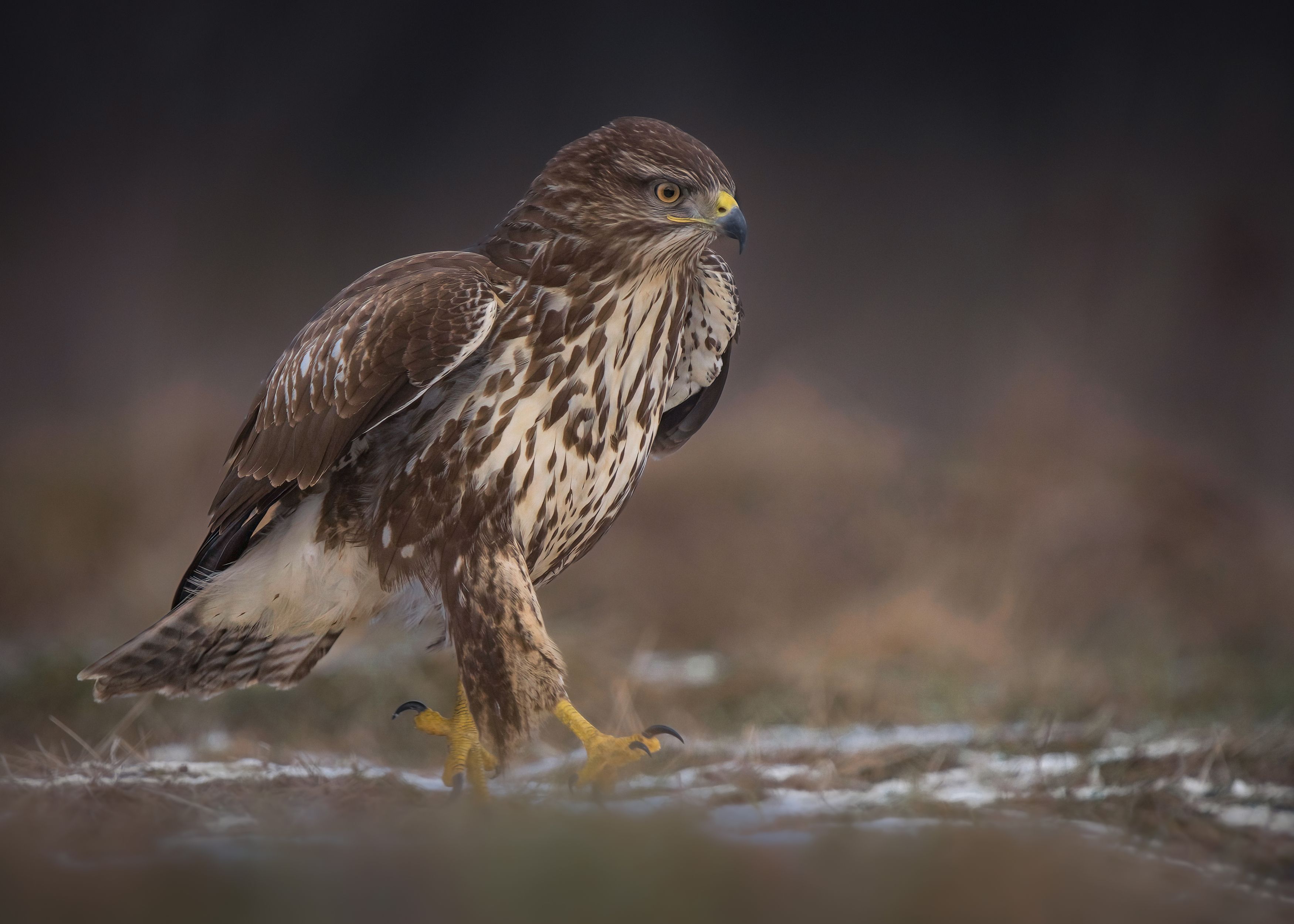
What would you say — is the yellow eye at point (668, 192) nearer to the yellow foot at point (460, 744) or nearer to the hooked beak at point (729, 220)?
the hooked beak at point (729, 220)

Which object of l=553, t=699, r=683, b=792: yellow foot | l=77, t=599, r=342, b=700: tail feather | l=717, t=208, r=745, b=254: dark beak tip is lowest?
l=553, t=699, r=683, b=792: yellow foot

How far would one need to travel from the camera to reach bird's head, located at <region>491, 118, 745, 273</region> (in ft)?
5.60

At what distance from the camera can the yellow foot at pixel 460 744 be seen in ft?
5.74

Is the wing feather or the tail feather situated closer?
the wing feather

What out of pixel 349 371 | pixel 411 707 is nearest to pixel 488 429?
pixel 349 371

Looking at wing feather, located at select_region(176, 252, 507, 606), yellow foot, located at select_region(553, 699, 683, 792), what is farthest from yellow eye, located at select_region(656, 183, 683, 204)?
yellow foot, located at select_region(553, 699, 683, 792)

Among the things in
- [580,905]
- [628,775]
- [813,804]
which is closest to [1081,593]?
[813,804]

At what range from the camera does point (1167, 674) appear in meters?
3.74

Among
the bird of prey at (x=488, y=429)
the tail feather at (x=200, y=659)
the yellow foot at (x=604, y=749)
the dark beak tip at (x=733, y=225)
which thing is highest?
the dark beak tip at (x=733, y=225)

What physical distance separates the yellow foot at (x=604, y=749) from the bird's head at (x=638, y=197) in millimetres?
769

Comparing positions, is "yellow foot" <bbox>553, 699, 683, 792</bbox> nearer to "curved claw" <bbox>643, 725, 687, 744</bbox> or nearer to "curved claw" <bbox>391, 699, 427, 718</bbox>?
"curved claw" <bbox>643, 725, 687, 744</bbox>

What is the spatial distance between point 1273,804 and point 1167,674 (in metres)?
2.02

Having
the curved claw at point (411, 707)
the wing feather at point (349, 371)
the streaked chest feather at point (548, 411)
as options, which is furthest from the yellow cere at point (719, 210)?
the curved claw at point (411, 707)

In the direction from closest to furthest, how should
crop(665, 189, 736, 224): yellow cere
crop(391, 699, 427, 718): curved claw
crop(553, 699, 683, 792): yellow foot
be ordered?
crop(553, 699, 683, 792): yellow foot
crop(665, 189, 736, 224): yellow cere
crop(391, 699, 427, 718): curved claw
